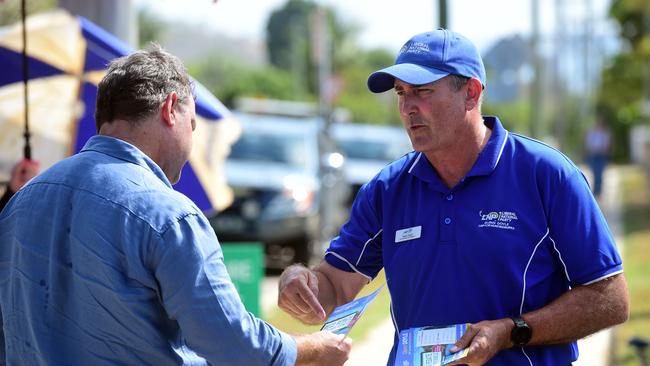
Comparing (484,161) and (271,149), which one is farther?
(271,149)

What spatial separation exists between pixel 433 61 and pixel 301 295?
0.99 m

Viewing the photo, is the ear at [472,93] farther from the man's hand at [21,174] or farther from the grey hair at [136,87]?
the man's hand at [21,174]

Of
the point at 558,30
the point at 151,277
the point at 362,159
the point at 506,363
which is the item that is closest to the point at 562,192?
the point at 506,363

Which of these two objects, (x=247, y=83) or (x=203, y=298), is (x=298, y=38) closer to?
(x=247, y=83)

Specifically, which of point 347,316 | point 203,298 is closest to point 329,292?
point 347,316

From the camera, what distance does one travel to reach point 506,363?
12.1 ft

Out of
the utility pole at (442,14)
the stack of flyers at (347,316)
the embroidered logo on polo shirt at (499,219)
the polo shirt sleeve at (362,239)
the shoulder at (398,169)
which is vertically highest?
the utility pole at (442,14)

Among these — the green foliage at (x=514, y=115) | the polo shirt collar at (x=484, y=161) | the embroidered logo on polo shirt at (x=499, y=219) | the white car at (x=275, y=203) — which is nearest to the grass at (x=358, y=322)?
the white car at (x=275, y=203)

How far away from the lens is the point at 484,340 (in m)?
3.49

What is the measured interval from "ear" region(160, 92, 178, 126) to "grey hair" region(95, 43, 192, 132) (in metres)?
0.01

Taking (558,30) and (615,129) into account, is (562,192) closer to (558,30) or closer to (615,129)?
(558,30)

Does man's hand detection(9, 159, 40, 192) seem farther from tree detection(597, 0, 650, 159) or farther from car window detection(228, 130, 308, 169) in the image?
tree detection(597, 0, 650, 159)

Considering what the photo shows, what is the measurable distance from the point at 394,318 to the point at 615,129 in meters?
61.4

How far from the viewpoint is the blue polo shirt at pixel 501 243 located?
3.63 metres
